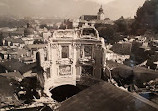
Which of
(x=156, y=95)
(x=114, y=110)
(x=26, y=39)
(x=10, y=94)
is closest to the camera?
(x=114, y=110)

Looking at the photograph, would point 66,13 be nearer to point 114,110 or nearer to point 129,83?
point 114,110

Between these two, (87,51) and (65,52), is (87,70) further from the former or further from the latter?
(65,52)

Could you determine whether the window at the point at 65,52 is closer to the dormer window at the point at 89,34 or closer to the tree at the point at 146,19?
the dormer window at the point at 89,34

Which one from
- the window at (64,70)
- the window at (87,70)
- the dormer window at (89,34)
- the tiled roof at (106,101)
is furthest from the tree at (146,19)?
the tiled roof at (106,101)

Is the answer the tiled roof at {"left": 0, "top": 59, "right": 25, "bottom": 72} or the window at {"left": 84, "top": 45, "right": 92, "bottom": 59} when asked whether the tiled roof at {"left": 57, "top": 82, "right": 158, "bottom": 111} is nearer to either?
the window at {"left": 84, "top": 45, "right": 92, "bottom": 59}

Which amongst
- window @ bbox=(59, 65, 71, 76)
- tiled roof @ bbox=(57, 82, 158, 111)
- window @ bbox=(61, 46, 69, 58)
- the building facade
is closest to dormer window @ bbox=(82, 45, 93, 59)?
the building facade

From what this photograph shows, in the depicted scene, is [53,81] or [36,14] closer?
[36,14]

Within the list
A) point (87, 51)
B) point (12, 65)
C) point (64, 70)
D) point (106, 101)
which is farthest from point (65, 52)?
point (12, 65)

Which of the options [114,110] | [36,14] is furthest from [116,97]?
[36,14]
